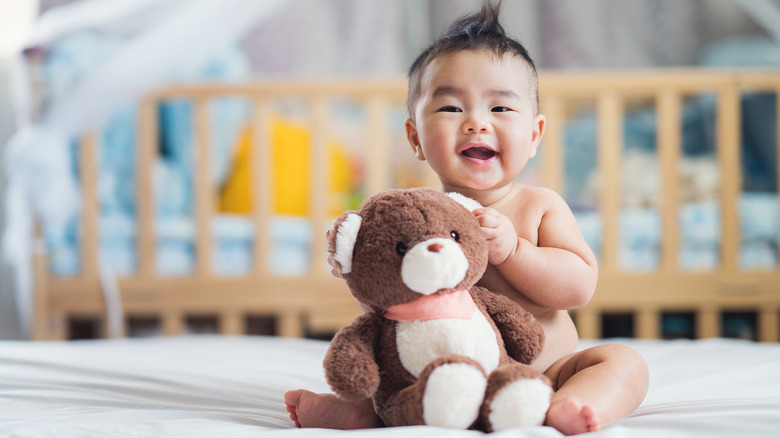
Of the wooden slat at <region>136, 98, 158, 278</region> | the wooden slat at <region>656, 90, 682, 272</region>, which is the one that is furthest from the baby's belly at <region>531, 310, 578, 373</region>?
the wooden slat at <region>136, 98, 158, 278</region>

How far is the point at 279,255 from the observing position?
1896 millimetres

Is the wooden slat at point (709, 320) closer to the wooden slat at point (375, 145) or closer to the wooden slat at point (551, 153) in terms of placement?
the wooden slat at point (551, 153)

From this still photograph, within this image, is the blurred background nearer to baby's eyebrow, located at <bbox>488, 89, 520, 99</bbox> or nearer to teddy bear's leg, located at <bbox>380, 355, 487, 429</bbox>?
baby's eyebrow, located at <bbox>488, 89, 520, 99</bbox>

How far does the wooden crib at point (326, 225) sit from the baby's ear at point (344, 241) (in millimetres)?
1220

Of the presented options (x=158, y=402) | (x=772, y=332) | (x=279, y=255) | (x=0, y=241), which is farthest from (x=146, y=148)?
(x=772, y=332)

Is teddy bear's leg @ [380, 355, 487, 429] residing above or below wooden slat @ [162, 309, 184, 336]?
above

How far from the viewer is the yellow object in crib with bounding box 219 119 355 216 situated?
6.99ft

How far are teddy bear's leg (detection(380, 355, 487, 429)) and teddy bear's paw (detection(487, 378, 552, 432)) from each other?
0.02 m

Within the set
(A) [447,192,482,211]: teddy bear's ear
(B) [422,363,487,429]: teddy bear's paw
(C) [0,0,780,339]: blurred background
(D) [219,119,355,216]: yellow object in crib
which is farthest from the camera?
(D) [219,119,355,216]: yellow object in crib

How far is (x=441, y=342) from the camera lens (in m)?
0.60

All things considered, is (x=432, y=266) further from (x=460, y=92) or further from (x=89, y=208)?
(x=89, y=208)

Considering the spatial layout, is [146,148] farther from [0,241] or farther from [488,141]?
[488,141]

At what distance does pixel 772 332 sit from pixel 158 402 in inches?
64.8

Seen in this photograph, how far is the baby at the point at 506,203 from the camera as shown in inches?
26.1
